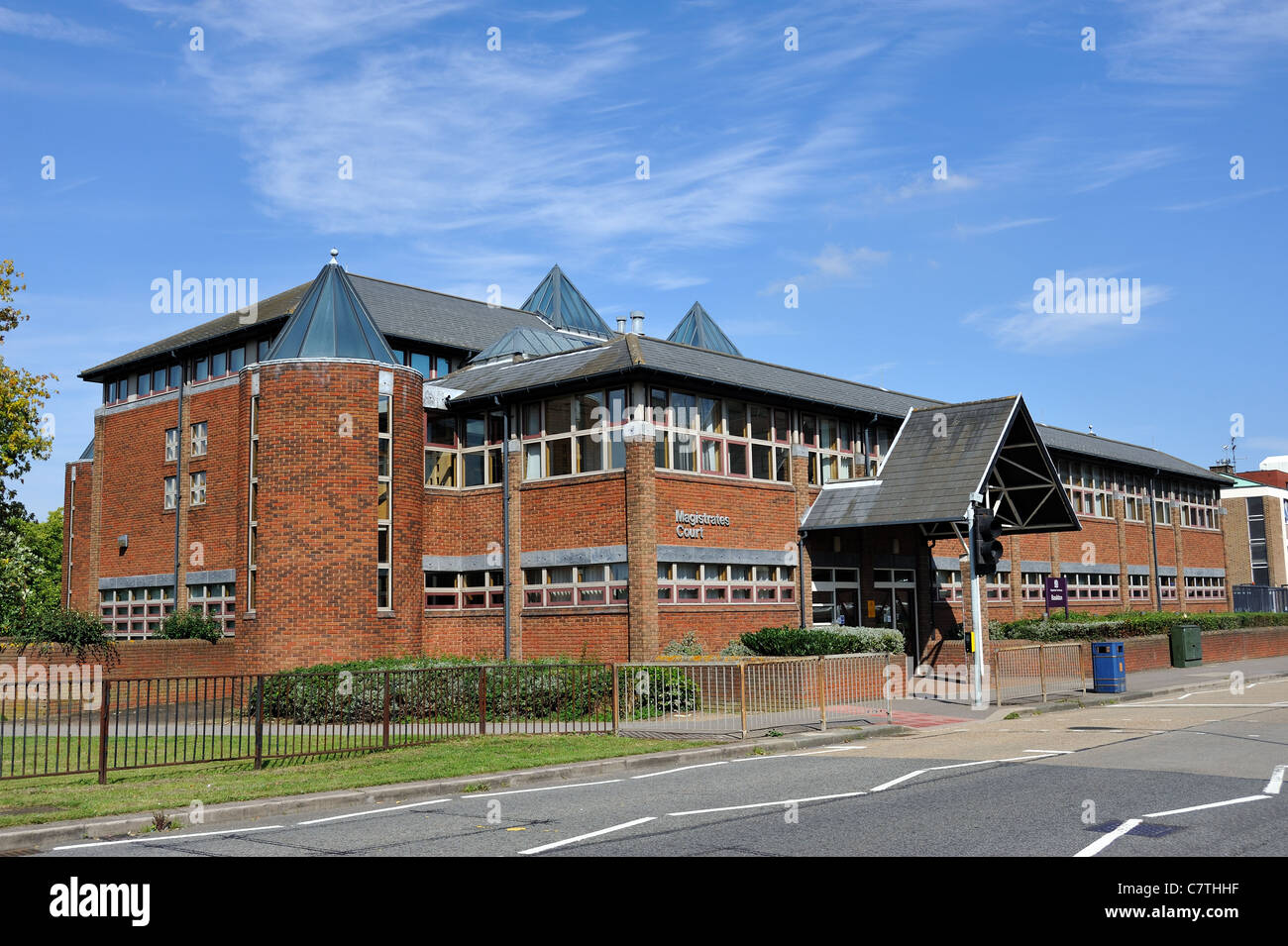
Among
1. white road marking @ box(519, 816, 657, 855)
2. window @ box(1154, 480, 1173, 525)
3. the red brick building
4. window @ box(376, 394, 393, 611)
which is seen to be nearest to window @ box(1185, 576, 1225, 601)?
window @ box(1154, 480, 1173, 525)

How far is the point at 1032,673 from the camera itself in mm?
23797

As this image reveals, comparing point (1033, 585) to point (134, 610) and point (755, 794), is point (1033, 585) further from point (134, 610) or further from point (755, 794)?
point (755, 794)

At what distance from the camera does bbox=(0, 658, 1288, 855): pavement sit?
9.24m

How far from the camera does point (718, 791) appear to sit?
12.1 m

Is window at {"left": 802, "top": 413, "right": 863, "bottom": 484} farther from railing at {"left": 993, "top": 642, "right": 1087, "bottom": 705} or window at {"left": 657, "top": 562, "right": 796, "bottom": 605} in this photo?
railing at {"left": 993, "top": 642, "right": 1087, "bottom": 705}

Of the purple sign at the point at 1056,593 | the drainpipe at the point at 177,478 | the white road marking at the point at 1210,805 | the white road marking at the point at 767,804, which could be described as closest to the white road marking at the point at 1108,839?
the white road marking at the point at 1210,805

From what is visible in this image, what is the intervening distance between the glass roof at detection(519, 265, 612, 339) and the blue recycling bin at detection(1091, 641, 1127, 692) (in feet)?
88.9

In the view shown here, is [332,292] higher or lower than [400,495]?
higher

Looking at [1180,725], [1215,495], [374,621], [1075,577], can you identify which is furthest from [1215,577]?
[374,621]

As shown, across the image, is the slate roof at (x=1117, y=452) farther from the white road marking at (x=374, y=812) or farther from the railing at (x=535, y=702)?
the white road marking at (x=374, y=812)

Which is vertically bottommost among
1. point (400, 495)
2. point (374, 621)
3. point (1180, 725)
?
point (1180, 725)
